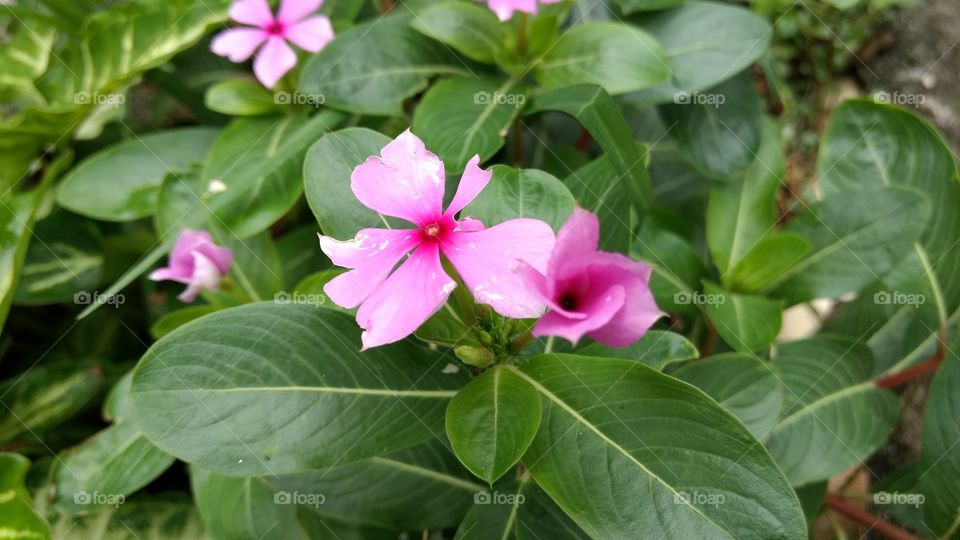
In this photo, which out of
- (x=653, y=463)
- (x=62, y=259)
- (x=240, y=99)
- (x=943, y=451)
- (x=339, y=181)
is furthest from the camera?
(x=62, y=259)

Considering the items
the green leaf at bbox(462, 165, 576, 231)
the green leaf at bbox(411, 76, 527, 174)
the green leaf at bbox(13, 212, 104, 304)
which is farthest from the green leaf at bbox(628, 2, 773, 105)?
the green leaf at bbox(13, 212, 104, 304)

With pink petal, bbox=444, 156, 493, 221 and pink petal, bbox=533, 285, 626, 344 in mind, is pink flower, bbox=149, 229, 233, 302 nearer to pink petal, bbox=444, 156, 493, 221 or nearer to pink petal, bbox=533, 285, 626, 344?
pink petal, bbox=444, 156, 493, 221

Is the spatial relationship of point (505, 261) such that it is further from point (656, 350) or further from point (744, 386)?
point (744, 386)

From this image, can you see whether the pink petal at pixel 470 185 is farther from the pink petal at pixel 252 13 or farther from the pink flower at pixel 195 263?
the pink petal at pixel 252 13

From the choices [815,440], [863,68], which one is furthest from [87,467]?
[863,68]

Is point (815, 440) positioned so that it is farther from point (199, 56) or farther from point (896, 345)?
point (199, 56)

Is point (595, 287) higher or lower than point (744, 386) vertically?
higher

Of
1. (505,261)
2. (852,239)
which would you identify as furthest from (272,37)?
(852,239)
